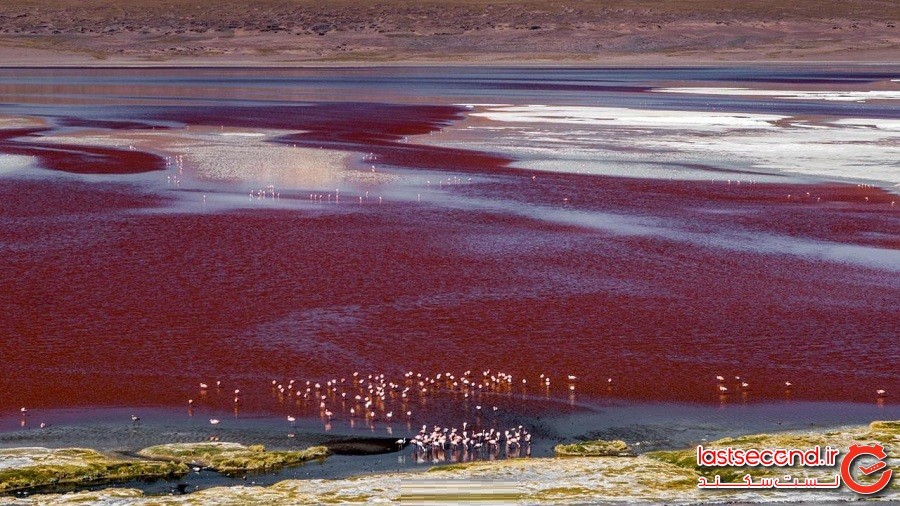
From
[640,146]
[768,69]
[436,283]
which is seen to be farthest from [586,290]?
[768,69]

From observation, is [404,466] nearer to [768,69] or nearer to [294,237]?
[294,237]

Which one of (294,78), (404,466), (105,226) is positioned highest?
(294,78)

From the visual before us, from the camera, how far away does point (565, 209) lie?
3027cm

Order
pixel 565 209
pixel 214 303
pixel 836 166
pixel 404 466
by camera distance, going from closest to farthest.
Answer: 1. pixel 404 466
2. pixel 214 303
3. pixel 565 209
4. pixel 836 166

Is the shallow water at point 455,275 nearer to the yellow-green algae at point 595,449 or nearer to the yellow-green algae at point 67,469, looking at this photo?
the yellow-green algae at point 595,449

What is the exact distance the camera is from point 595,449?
14.2m

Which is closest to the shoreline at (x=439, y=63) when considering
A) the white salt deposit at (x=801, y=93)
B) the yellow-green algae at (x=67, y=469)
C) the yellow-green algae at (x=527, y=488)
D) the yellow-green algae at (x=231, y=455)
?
the white salt deposit at (x=801, y=93)

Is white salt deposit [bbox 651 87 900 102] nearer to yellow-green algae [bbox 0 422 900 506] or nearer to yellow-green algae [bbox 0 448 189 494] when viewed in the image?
yellow-green algae [bbox 0 422 900 506]

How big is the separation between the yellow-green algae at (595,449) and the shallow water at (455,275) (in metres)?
0.39

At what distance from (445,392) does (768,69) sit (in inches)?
3573

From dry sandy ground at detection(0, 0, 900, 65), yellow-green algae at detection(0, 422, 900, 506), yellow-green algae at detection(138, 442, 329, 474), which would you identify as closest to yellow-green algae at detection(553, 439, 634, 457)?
yellow-green algae at detection(0, 422, 900, 506)

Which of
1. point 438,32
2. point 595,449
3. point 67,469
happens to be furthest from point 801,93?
point 67,469

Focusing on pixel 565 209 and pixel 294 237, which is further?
pixel 565 209

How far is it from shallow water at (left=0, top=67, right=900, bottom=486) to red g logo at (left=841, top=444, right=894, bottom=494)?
71.1 inches
